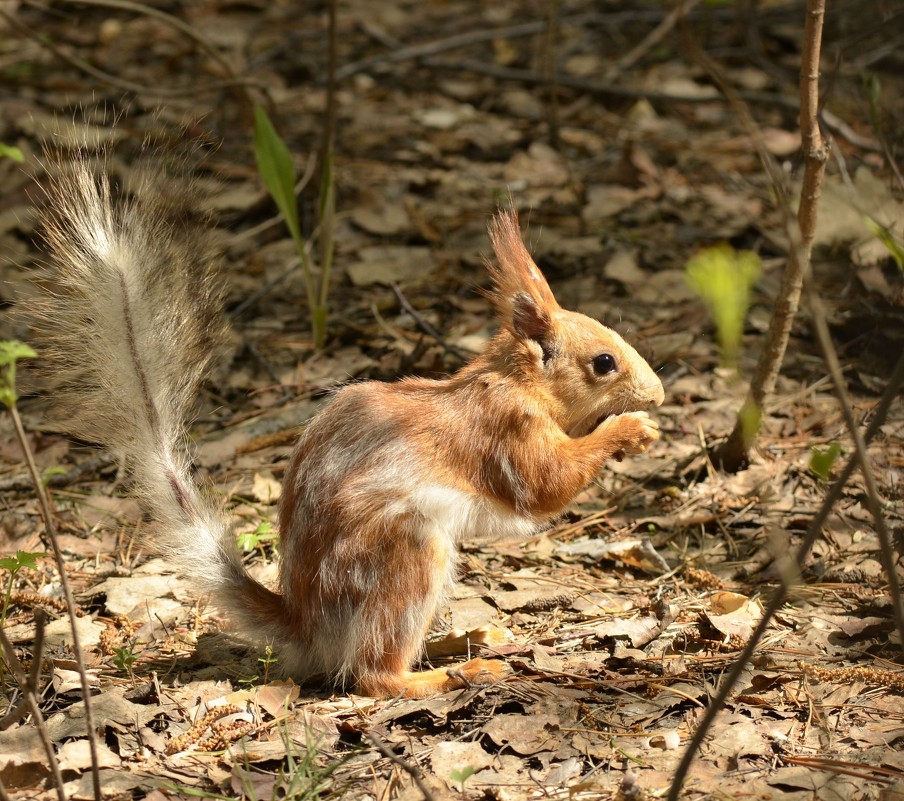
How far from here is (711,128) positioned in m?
6.47

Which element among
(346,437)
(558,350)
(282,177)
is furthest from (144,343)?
(282,177)

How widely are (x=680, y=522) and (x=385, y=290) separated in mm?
2100

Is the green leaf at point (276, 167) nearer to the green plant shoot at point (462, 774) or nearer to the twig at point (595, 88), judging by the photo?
the green plant shoot at point (462, 774)

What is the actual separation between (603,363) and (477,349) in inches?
51.3

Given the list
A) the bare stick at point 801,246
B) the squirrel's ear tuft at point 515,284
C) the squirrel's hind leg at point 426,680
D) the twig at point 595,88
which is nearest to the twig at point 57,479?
the squirrel's hind leg at point 426,680

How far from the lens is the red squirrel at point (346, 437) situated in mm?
2680

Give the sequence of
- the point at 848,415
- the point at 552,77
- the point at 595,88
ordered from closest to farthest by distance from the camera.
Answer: the point at 848,415 < the point at 552,77 < the point at 595,88

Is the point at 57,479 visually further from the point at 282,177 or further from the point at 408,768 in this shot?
the point at 408,768

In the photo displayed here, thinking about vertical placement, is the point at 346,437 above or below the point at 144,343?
below

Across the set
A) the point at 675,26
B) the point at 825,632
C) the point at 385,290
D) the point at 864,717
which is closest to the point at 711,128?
the point at 675,26

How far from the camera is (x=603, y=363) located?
3.05 m

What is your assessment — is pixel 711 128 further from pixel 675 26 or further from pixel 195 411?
pixel 195 411

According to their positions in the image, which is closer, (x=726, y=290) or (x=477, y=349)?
(x=726, y=290)

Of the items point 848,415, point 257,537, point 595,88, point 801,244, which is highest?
point 595,88
